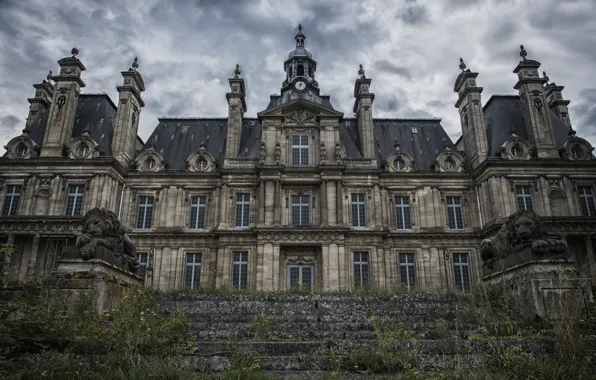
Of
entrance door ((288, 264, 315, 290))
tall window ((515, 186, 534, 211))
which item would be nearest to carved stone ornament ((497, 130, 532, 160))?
tall window ((515, 186, 534, 211))

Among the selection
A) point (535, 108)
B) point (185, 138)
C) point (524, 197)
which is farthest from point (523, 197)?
point (185, 138)

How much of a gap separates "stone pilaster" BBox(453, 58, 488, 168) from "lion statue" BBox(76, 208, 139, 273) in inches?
889

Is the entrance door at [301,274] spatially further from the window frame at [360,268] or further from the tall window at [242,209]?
the tall window at [242,209]

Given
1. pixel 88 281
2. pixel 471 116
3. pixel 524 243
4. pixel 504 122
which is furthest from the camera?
pixel 504 122

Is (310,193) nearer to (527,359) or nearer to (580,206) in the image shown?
(580,206)

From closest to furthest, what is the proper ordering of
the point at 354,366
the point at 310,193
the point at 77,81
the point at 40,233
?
the point at 354,366
the point at 40,233
the point at 310,193
the point at 77,81

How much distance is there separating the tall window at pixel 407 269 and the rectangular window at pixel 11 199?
75.9 feet

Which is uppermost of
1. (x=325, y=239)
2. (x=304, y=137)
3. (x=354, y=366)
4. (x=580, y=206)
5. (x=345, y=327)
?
(x=304, y=137)

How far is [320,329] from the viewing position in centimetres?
991

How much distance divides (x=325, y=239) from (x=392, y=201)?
5.49 metres

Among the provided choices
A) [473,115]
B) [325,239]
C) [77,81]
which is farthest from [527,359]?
[77,81]

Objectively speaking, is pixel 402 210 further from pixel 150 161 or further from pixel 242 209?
pixel 150 161

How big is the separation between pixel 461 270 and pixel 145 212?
64.3 ft

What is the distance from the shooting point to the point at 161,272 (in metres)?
26.8
